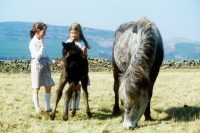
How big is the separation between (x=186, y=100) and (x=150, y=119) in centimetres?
348

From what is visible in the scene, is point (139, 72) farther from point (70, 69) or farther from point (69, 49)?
point (69, 49)

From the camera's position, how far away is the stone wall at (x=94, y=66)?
114ft

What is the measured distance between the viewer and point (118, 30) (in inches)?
372

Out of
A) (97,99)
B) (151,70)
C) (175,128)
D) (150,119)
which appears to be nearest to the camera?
(175,128)

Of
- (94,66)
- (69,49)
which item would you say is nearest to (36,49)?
(69,49)

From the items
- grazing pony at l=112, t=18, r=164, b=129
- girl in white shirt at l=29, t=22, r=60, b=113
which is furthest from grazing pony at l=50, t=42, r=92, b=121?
grazing pony at l=112, t=18, r=164, b=129

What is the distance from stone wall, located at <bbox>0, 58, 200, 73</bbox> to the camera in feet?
114

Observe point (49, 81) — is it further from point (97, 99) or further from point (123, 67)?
point (97, 99)

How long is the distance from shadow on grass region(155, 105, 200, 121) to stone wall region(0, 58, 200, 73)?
26.8 m

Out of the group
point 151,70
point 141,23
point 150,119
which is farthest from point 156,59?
point 150,119

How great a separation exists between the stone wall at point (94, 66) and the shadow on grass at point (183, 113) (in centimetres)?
2680

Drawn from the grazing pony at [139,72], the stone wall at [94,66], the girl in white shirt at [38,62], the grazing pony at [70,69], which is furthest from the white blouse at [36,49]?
the stone wall at [94,66]

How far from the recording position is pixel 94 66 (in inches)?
1452

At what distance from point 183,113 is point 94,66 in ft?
94.9
